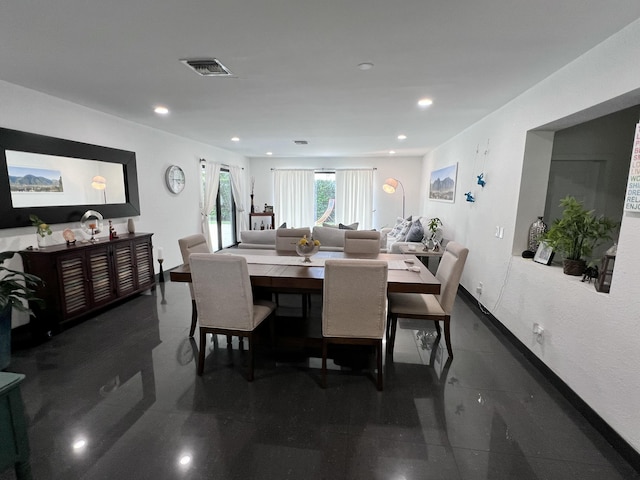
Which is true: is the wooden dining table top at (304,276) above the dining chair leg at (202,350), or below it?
above

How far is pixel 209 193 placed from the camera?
255 inches

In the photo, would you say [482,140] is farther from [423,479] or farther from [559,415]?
[423,479]

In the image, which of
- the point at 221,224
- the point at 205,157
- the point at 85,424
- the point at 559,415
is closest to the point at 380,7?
the point at 559,415

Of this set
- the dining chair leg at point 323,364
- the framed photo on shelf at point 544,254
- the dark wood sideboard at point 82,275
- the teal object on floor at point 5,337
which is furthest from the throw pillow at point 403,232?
the teal object on floor at point 5,337

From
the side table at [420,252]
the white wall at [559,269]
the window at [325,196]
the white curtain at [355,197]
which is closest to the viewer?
the white wall at [559,269]

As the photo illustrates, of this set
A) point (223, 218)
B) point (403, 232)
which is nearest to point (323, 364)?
point (403, 232)

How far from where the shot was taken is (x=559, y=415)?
2.02 m

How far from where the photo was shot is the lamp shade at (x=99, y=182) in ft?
12.4

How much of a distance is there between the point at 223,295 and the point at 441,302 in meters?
1.85

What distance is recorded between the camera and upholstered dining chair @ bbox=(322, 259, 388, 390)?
2.08 meters

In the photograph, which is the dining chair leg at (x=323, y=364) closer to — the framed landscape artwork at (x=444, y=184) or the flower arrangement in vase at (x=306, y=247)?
the flower arrangement in vase at (x=306, y=247)

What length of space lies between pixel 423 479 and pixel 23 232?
13.1 ft

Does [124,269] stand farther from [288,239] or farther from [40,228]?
[288,239]

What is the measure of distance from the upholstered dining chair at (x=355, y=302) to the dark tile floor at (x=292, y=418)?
1.21ft
